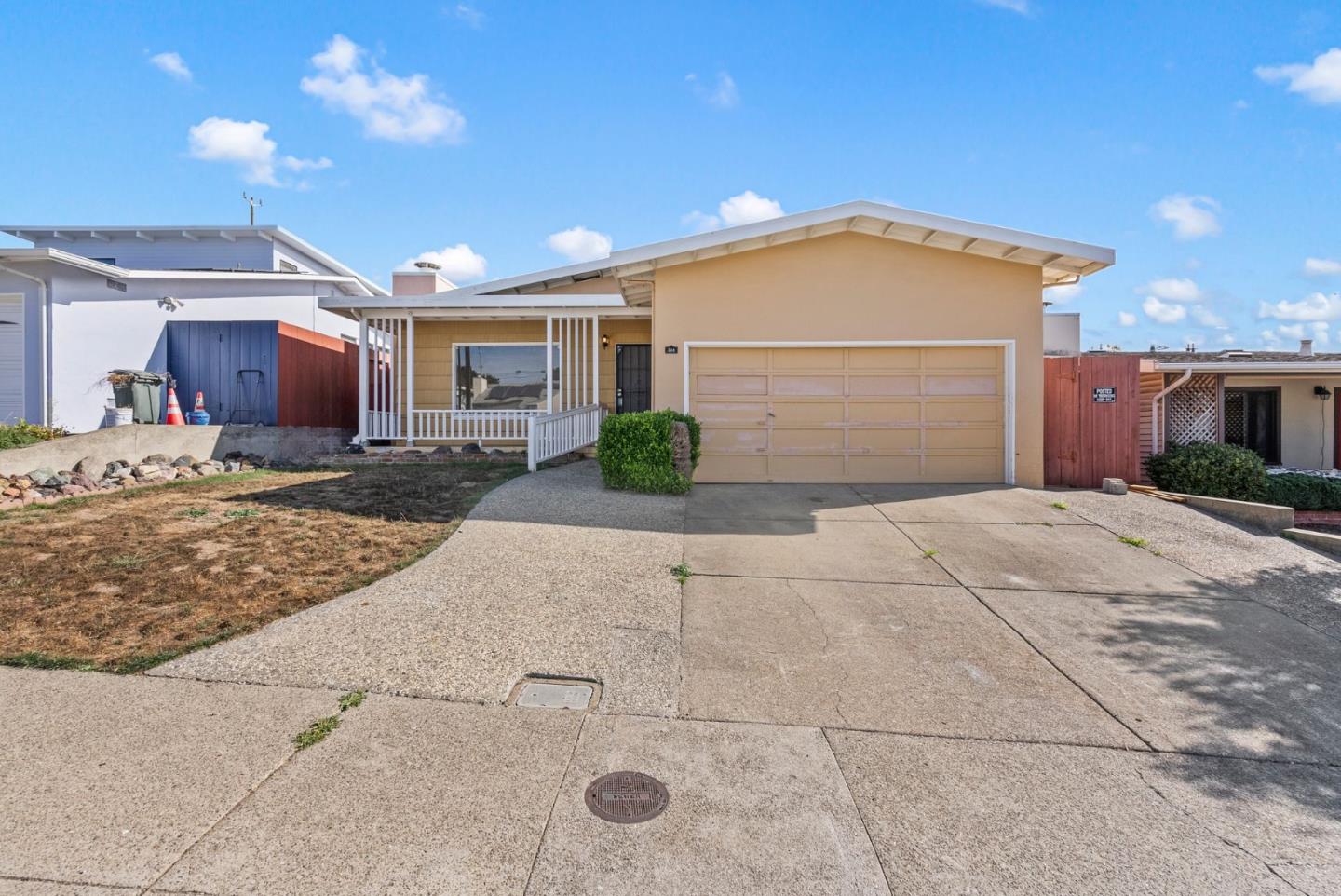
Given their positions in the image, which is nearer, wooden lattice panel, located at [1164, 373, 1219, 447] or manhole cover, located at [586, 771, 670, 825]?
manhole cover, located at [586, 771, 670, 825]

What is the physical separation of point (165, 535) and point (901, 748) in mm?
6616

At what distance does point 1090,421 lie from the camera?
31.3 ft

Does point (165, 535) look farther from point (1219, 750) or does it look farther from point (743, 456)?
point (1219, 750)

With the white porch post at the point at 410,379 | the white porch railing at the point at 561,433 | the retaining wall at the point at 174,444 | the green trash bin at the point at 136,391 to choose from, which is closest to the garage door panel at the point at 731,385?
the white porch railing at the point at 561,433

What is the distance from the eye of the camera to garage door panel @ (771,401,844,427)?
376 inches

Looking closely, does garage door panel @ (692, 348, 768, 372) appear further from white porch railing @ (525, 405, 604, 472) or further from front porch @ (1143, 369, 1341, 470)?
front porch @ (1143, 369, 1341, 470)

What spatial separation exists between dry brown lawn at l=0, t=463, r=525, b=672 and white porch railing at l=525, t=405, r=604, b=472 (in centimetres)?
129

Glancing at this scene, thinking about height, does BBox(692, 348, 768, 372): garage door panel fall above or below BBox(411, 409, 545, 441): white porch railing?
above

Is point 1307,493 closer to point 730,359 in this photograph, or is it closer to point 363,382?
point 730,359

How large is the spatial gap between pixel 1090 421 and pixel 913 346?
2.91 metres

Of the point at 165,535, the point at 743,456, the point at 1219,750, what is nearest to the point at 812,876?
the point at 1219,750

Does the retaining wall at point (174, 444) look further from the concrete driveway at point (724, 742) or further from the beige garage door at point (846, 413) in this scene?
the beige garage door at point (846, 413)

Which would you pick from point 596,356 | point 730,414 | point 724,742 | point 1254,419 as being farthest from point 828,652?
point 1254,419

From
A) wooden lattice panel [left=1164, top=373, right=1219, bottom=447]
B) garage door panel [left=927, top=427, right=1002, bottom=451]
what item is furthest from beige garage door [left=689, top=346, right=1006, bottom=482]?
wooden lattice panel [left=1164, top=373, right=1219, bottom=447]
